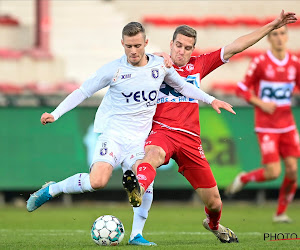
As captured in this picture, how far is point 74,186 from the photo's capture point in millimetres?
8359

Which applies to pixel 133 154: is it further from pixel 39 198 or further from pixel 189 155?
pixel 39 198

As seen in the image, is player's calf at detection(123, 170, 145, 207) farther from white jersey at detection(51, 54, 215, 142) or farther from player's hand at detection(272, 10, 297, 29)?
player's hand at detection(272, 10, 297, 29)

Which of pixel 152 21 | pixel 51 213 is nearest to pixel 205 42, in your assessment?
pixel 152 21

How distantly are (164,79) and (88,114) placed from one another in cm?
715

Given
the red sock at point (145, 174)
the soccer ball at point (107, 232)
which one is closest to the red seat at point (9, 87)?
the soccer ball at point (107, 232)

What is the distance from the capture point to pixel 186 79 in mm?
9047

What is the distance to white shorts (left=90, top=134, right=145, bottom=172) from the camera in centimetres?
843

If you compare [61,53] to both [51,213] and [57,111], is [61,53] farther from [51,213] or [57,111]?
[57,111]

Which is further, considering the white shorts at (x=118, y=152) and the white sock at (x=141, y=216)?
the white sock at (x=141, y=216)

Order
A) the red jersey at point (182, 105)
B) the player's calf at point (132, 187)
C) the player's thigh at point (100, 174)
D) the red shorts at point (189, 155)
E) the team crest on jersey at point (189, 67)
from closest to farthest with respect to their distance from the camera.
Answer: the player's calf at point (132, 187), the player's thigh at point (100, 174), the red shorts at point (189, 155), the red jersey at point (182, 105), the team crest on jersey at point (189, 67)

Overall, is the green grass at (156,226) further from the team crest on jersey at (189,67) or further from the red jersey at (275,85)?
the team crest on jersey at (189,67)

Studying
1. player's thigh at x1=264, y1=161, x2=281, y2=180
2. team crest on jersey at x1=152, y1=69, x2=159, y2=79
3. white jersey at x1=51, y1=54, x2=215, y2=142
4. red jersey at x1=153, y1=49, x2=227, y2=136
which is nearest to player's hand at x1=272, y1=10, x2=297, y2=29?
red jersey at x1=153, y1=49, x2=227, y2=136

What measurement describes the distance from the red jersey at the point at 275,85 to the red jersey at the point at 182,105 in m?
3.83

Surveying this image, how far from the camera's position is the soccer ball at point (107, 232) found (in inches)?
325
